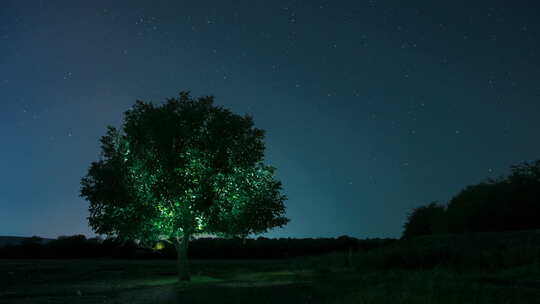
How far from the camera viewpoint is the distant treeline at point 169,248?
196 ft

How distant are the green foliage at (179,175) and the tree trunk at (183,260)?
55 cm

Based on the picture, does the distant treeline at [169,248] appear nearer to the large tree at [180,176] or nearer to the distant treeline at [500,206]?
the distant treeline at [500,206]

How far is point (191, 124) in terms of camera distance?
97.7ft

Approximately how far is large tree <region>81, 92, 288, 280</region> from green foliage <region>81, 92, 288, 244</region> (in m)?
0.06

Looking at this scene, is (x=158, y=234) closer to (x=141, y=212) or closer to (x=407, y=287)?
(x=141, y=212)

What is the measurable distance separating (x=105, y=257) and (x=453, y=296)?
52.3 m

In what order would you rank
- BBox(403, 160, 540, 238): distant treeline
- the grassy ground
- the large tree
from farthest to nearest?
BBox(403, 160, 540, 238): distant treeline, the large tree, the grassy ground

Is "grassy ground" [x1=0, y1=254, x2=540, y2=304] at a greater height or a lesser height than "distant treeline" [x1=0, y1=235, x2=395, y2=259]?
lesser

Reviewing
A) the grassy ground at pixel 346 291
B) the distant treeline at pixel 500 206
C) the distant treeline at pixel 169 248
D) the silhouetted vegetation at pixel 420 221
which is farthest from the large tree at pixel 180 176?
Answer: the silhouetted vegetation at pixel 420 221

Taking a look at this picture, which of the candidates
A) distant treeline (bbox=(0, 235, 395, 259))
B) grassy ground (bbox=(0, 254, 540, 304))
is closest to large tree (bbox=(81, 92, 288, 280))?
grassy ground (bbox=(0, 254, 540, 304))

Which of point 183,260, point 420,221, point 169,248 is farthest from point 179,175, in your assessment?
point 420,221

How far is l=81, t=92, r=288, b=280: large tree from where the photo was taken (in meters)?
29.0

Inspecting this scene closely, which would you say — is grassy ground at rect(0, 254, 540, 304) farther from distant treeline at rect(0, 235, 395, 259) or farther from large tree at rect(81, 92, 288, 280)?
distant treeline at rect(0, 235, 395, 259)

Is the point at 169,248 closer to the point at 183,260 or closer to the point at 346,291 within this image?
the point at 183,260
